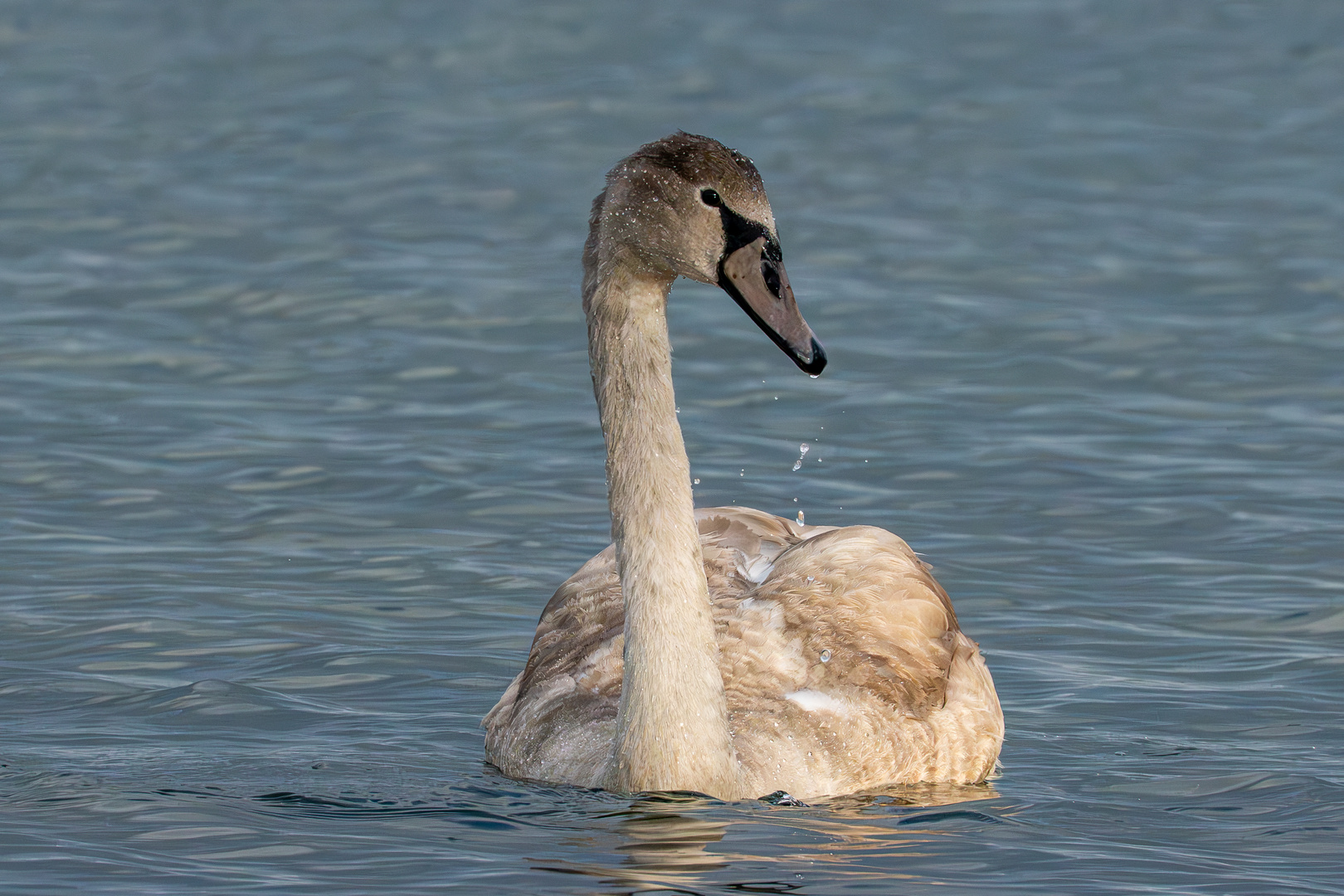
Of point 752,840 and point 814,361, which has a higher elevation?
point 814,361

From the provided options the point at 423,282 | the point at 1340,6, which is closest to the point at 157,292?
the point at 423,282

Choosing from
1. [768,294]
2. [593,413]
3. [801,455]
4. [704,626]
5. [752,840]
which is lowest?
[752,840]

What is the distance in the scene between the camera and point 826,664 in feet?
28.4

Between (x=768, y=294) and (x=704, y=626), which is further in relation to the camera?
(x=704, y=626)

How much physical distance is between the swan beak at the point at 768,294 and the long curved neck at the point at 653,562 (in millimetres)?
414

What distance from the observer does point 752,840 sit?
7.31 metres

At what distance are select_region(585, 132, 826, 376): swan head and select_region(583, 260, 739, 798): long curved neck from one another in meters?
0.20

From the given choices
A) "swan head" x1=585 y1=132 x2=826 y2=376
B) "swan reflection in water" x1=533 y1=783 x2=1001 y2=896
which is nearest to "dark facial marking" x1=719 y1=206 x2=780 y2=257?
"swan head" x1=585 y1=132 x2=826 y2=376

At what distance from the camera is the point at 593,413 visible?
14164mm

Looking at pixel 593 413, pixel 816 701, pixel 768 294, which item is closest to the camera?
pixel 768 294

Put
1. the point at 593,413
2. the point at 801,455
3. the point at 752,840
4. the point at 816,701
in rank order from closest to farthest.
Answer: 1. the point at 752,840
2. the point at 816,701
3. the point at 801,455
4. the point at 593,413

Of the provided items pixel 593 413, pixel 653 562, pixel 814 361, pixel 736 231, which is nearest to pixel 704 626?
pixel 653 562

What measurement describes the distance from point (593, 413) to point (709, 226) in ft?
21.5

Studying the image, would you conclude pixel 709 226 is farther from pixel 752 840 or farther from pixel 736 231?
pixel 752 840
